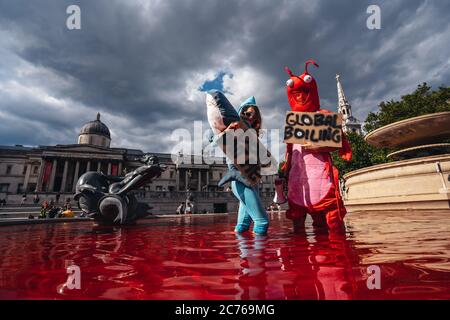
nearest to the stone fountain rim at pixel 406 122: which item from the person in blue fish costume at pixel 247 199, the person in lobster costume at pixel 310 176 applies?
the person in lobster costume at pixel 310 176

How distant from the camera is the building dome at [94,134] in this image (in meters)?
50.1

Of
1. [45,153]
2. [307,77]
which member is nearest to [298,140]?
[307,77]

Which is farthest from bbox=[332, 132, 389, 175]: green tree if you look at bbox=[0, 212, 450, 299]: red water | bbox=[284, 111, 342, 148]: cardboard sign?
bbox=[0, 212, 450, 299]: red water

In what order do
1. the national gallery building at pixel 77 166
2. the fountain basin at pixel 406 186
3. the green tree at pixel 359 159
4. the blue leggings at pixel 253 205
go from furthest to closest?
1. the national gallery building at pixel 77 166
2. the green tree at pixel 359 159
3. the fountain basin at pixel 406 186
4. the blue leggings at pixel 253 205

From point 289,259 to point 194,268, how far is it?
2.83 feet

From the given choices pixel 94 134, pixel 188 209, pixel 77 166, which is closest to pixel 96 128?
pixel 94 134

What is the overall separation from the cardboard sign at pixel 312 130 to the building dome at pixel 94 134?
179 feet

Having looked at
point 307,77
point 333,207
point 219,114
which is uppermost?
point 307,77

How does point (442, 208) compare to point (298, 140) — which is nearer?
point (298, 140)

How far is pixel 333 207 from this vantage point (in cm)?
388

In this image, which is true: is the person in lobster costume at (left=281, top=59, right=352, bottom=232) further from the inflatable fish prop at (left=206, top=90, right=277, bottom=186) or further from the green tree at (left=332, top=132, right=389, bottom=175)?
the green tree at (left=332, top=132, right=389, bottom=175)

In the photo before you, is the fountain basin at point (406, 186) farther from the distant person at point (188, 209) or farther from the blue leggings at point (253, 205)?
the distant person at point (188, 209)
